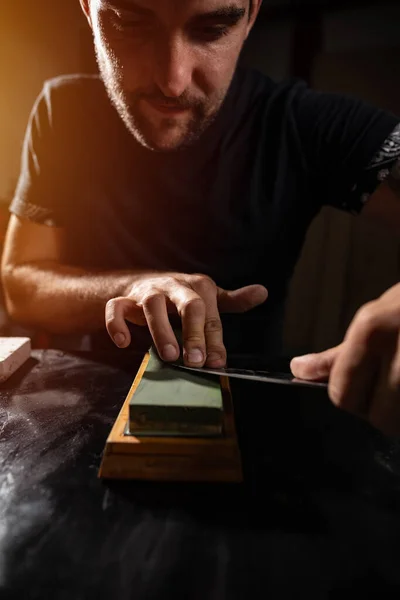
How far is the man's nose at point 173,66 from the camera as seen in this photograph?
1015 mm

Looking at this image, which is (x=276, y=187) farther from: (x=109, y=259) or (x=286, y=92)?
(x=109, y=259)

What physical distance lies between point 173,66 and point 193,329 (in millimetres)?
674

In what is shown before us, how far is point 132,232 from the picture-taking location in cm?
143

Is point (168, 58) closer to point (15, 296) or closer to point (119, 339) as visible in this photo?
point (119, 339)

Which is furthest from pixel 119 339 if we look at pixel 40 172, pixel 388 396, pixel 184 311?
pixel 40 172

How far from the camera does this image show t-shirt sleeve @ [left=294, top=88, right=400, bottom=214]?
125cm

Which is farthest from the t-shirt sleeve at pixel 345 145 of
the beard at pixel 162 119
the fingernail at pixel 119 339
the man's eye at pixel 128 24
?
the fingernail at pixel 119 339

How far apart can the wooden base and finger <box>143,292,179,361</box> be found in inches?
7.7

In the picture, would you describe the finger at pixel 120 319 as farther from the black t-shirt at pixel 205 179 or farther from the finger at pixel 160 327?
the black t-shirt at pixel 205 179

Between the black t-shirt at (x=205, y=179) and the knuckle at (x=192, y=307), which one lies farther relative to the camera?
the black t-shirt at (x=205, y=179)

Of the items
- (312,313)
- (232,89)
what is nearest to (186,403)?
(232,89)

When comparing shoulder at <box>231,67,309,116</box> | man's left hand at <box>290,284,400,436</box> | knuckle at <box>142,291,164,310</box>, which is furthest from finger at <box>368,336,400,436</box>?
shoulder at <box>231,67,309,116</box>

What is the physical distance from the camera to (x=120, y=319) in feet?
2.78

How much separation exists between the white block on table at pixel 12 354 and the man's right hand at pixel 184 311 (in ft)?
0.71
